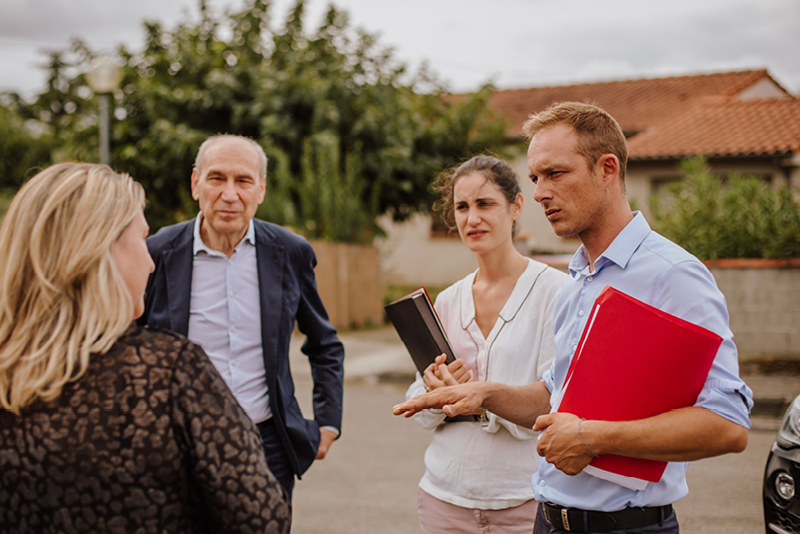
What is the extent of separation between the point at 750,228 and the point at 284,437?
8899mm

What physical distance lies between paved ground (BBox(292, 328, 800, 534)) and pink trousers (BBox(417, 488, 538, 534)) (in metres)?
2.07

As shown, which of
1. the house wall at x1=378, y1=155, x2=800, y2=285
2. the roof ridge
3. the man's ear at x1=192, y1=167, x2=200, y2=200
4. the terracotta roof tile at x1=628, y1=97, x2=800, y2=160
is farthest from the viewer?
the roof ridge

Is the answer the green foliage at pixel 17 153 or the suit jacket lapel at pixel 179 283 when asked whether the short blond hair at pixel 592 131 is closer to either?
the suit jacket lapel at pixel 179 283

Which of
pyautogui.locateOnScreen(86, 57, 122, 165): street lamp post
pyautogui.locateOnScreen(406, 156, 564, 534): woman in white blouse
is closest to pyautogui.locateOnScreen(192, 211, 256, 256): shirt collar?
pyautogui.locateOnScreen(406, 156, 564, 534): woman in white blouse

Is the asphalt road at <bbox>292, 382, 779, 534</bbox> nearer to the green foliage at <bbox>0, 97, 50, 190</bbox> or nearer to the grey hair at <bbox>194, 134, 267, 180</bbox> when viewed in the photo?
the grey hair at <bbox>194, 134, 267, 180</bbox>

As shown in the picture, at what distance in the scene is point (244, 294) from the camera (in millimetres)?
2754

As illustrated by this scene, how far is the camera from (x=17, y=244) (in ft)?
4.55

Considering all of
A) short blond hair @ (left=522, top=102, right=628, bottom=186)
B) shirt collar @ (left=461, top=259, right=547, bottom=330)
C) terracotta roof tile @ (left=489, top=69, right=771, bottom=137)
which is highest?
terracotta roof tile @ (left=489, top=69, right=771, bottom=137)

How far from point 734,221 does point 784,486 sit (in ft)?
24.6

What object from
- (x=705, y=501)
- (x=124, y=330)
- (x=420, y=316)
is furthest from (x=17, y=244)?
(x=705, y=501)

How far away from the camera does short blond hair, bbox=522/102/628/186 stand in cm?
185

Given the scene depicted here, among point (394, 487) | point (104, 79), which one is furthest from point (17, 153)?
point (394, 487)

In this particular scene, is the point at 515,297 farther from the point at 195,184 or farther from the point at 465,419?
the point at 195,184

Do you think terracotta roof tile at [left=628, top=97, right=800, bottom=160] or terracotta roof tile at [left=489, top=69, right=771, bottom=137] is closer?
terracotta roof tile at [left=628, top=97, right=800, bottom=160]
